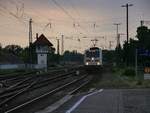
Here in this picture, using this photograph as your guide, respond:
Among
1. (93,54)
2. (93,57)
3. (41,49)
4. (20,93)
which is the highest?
(41,49)

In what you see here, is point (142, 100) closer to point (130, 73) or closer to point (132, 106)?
point (132, 106)

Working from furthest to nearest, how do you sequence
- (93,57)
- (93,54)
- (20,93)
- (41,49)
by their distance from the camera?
(41,49), (93,57), (93,54), (20,93)

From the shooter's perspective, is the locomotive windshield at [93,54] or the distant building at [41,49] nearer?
the locomotive windshield at [93,54]

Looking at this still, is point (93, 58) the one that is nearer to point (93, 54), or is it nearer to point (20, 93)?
point (93, 54)

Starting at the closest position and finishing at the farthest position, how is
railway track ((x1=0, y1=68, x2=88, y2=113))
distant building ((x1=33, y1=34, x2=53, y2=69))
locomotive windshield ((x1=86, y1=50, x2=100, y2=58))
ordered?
1. railway track ((x1=0, y1=68, x2=88, y2=113))
2. locomotive windshield ((x1=86, y1=50, x2=100, y2=58))
3. distant building ((x1=33, y1=34, x2=53, y2=69))

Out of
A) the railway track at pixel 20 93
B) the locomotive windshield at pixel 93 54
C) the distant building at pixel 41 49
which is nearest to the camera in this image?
the railway track at pixel 20 93

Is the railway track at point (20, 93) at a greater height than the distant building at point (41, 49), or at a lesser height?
lesser

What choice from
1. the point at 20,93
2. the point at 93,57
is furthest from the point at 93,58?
the point at 20,93

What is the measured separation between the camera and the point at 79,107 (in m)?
18.1

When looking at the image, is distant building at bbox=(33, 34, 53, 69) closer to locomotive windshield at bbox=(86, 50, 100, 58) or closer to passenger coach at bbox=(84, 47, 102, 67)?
passenger coach at bbox=(84, 47, 102, 67)

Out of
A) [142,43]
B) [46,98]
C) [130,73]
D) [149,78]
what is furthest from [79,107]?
[142,43]

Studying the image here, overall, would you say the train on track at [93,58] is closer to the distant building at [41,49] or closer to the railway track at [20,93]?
the railway track at [20,93]

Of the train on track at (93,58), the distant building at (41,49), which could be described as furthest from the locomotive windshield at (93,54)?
the distant building at (41,49)

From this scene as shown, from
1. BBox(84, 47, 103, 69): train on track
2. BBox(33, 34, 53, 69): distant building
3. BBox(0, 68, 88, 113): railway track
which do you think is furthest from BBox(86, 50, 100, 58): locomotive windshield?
BBox(33, 34, 53, 69): distant building
